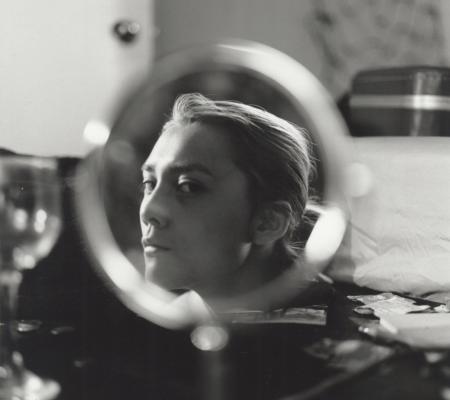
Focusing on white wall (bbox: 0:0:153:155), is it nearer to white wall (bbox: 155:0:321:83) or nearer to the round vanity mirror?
white wall (bbox: 155:0:321:83)

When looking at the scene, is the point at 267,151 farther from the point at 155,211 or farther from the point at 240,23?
the point at 240,23

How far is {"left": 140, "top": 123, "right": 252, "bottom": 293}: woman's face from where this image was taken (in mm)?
641

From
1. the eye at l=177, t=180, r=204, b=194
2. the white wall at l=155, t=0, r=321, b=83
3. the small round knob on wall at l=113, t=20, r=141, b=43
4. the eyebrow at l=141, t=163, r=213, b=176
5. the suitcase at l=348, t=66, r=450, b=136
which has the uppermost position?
the white wall at l=155, t=0, r=321, b=83

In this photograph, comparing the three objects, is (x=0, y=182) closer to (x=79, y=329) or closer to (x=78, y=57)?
(x=79, y=329)

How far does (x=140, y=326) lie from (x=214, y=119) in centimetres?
28

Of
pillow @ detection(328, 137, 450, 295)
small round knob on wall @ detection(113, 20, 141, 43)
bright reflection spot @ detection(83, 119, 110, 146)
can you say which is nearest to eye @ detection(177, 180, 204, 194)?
bright reflection spot @ detection(83, 119, 110, 146)

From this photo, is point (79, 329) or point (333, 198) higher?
point (333, 198)

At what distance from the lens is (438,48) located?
4.18 ft

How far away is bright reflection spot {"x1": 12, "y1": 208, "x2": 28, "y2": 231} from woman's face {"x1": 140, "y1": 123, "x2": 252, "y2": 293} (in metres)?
0.12

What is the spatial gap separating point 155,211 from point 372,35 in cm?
84

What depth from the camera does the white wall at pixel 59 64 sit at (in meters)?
1.01

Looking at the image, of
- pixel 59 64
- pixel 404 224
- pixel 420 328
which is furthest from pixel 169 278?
pixel 59 64

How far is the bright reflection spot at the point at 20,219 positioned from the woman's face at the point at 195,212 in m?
0.12

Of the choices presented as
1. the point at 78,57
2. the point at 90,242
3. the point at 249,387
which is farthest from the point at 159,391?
the point at 78,57
